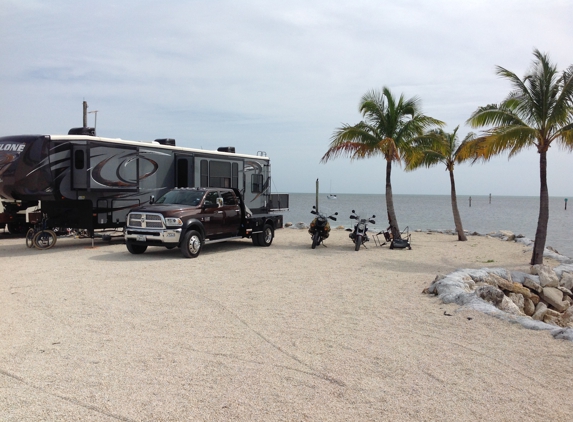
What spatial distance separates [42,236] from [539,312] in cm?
1271

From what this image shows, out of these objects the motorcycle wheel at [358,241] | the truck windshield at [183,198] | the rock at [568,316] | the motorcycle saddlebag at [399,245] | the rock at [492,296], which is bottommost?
the rock at [568,316]

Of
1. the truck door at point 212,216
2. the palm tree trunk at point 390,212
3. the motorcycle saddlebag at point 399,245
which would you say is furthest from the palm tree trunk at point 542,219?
the truck door at point 212,216

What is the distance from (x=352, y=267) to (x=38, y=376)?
322 inches

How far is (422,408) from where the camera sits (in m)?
4.10

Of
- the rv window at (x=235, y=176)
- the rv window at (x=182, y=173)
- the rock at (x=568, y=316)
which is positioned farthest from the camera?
the rv window at (x=235, y=176)

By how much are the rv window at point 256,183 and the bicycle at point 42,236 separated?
25.3 feet

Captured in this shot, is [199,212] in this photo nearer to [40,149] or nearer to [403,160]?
[40,149]

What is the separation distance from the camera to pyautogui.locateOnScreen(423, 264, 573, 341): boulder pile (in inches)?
296

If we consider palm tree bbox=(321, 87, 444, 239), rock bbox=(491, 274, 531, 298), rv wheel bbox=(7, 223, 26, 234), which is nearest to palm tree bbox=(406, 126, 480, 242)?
palm tree bbox=(321, 87, 444, 239)

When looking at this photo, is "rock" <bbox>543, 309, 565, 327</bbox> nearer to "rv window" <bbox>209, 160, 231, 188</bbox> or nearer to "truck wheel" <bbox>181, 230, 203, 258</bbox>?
"truck wheel" <bbox>181, 230, 203, 258</bbox>

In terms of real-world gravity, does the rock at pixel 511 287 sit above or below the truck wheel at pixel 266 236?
below

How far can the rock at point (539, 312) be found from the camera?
8961 mm

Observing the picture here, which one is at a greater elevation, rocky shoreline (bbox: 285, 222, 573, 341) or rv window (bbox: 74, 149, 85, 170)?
rv window (bbox: 74, 149, 85, 170)

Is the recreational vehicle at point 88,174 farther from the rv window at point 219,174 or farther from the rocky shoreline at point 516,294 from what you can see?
the rocky shoreline at point 516,294
